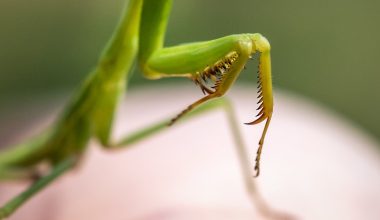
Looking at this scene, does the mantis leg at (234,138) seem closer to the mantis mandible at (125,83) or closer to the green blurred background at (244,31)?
the mantis mandible at (125,83)

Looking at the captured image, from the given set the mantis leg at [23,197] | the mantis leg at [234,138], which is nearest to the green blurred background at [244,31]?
the mantis leg at [234,138]

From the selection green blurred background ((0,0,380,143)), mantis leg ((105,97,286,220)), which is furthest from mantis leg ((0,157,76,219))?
green blurred background ((0,0,380,143))

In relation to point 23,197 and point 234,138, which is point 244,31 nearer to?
point 234,138

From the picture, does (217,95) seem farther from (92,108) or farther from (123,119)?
(123,119)

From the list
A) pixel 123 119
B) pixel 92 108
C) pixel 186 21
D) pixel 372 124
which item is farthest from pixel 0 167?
pixel 372 124

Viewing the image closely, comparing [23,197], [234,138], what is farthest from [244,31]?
[23,197]
